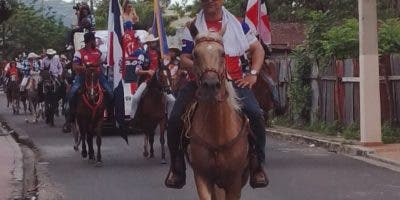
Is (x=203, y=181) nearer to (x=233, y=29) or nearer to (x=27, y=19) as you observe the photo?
(x=233, y=29)

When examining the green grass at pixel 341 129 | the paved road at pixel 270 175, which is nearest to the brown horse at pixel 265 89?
the paved road at pixel 270 175

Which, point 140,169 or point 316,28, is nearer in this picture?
point 140,169

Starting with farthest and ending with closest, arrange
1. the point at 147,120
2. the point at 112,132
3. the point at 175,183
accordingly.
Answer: the point at 112,132, the point at 147,120, the point at 175,183

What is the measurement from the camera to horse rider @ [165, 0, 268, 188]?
8.01 m

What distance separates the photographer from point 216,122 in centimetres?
742

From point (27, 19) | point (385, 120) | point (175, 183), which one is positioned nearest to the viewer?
point (175, 183)

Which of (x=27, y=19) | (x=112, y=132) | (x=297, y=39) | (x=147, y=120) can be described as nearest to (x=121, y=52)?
(x=147, y=120)

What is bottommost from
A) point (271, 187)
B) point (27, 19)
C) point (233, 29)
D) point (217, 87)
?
point (271, 187)

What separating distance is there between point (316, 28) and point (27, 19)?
1783 inches

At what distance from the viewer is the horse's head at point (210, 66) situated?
676 cm

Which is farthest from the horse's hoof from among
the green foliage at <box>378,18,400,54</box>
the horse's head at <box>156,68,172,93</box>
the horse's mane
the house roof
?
the house roof

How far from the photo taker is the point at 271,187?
1221 centimetres

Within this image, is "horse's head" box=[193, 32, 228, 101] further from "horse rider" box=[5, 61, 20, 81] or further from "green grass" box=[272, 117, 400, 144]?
"horse rider" box=[5, 61, 20, 81]

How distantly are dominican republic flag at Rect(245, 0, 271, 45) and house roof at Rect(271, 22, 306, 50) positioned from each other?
25.9 metres
